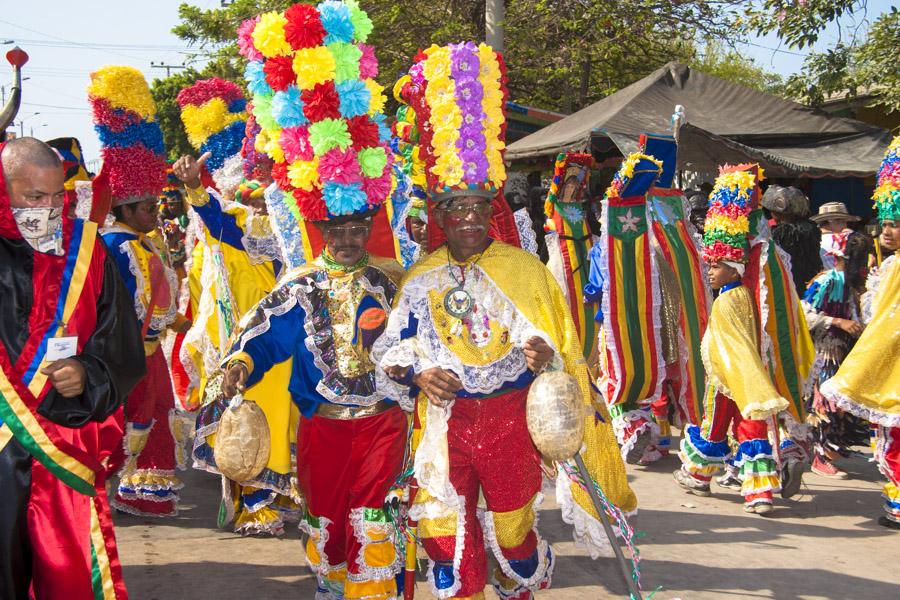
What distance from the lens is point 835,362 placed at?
7.80 meters

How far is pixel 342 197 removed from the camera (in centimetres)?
428

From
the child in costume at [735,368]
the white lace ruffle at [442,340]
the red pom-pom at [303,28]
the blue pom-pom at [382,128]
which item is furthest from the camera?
the child in costume at [735,368]

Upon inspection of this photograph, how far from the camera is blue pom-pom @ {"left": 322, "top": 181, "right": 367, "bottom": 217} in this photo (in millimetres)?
4270

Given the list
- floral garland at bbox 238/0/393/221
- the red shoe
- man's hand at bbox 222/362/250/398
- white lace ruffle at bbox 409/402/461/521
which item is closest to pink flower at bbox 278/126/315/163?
floral garland at bbox 238/0/393/221

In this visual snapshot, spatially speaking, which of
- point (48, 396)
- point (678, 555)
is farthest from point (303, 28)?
point (678, 555)

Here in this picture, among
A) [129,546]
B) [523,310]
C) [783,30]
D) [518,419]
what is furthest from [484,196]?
[783,30]

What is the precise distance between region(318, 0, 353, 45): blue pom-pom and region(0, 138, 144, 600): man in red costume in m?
1.46

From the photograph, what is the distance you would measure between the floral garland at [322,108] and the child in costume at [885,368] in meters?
3.81

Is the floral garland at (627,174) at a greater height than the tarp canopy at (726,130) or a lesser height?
lesser

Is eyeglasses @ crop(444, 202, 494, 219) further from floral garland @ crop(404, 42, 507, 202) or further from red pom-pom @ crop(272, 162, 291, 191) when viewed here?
red pom-pom @ crop(272, 162, 291, 191)

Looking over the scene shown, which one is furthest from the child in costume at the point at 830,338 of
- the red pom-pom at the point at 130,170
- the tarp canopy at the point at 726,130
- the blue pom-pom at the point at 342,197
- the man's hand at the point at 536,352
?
the red pom-pom at the point at 130,170

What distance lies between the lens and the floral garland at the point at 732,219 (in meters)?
6.82

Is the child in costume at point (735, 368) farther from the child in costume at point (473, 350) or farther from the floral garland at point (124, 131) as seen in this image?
the floral garland at point (124, 131)

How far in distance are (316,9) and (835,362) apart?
5583 mm
